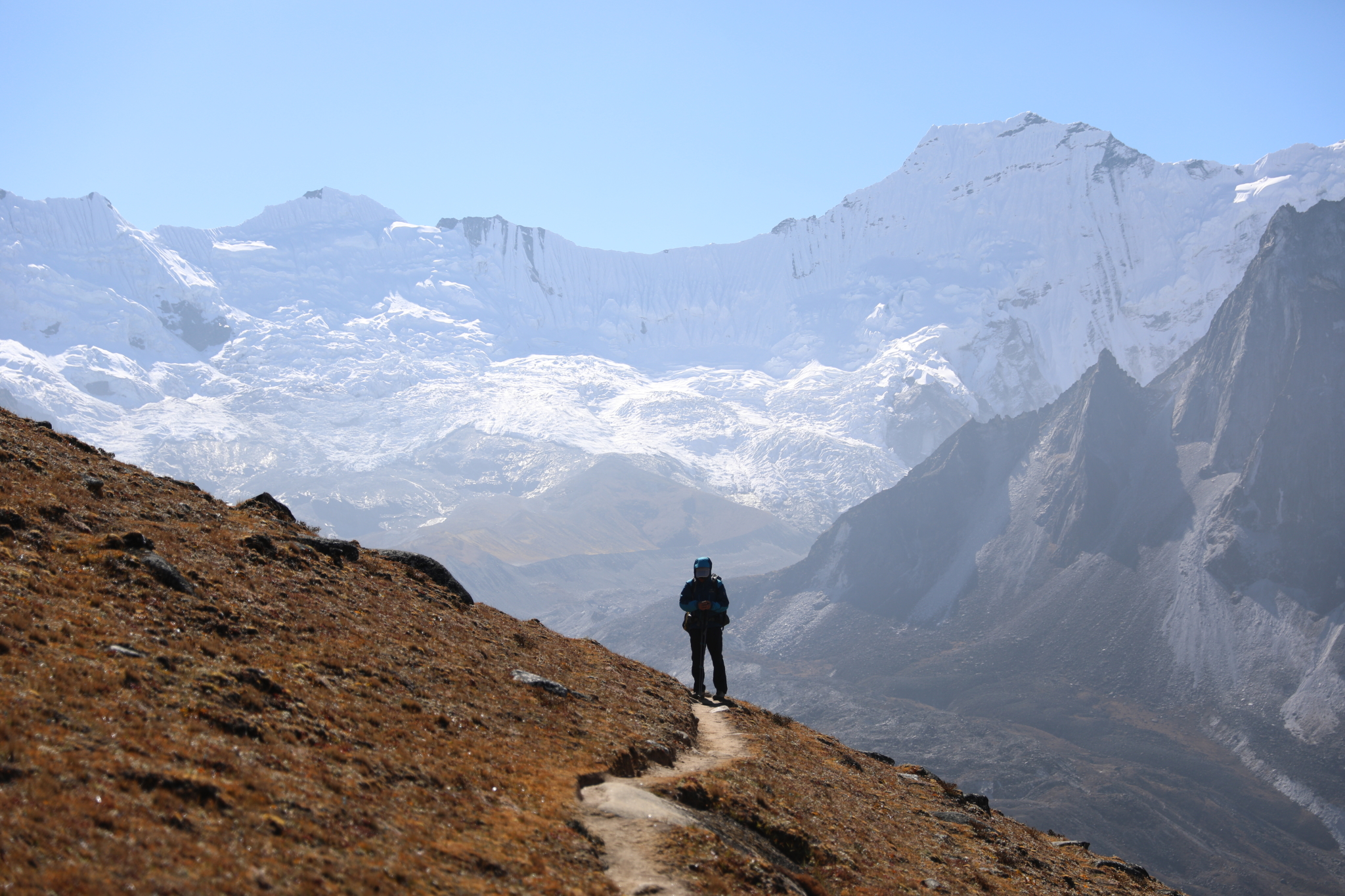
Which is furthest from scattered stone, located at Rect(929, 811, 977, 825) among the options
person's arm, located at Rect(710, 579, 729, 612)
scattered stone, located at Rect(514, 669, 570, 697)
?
scattered stone, located at Rect(514, 669, 570, 697)

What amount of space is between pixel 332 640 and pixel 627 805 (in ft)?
33.5

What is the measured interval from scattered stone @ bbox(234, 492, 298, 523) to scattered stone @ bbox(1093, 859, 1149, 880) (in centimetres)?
3512

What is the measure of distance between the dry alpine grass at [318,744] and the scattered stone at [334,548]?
0.56 feet

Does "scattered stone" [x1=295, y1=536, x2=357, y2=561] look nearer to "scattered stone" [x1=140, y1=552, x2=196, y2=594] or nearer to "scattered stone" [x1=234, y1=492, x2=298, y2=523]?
"scattered stone" [x1=234, y1=492, x2=298, y2=523]

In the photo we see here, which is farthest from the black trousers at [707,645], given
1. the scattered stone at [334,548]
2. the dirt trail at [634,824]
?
the scattered stone at [334,548]

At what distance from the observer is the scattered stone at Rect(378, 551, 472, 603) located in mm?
37781

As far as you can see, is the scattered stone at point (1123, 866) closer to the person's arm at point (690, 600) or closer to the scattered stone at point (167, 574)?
the person's arm at point (690, 600)

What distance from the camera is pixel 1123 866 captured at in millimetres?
33375

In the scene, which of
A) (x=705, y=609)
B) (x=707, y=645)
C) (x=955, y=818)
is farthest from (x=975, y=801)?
(x=705, y=609)

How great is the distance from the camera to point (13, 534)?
76.2 ft

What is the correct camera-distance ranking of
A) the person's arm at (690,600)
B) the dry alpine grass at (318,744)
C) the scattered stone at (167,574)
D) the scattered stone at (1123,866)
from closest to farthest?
the dry alpine grass at (318,744)
the scattered stone at (167,574)
the scattered stone at (1123,866)
the person's arm at (690,600)

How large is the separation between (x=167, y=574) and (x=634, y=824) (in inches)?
573

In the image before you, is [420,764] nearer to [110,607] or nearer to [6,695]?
[6,695]

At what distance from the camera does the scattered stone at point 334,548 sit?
33094 millimetres
